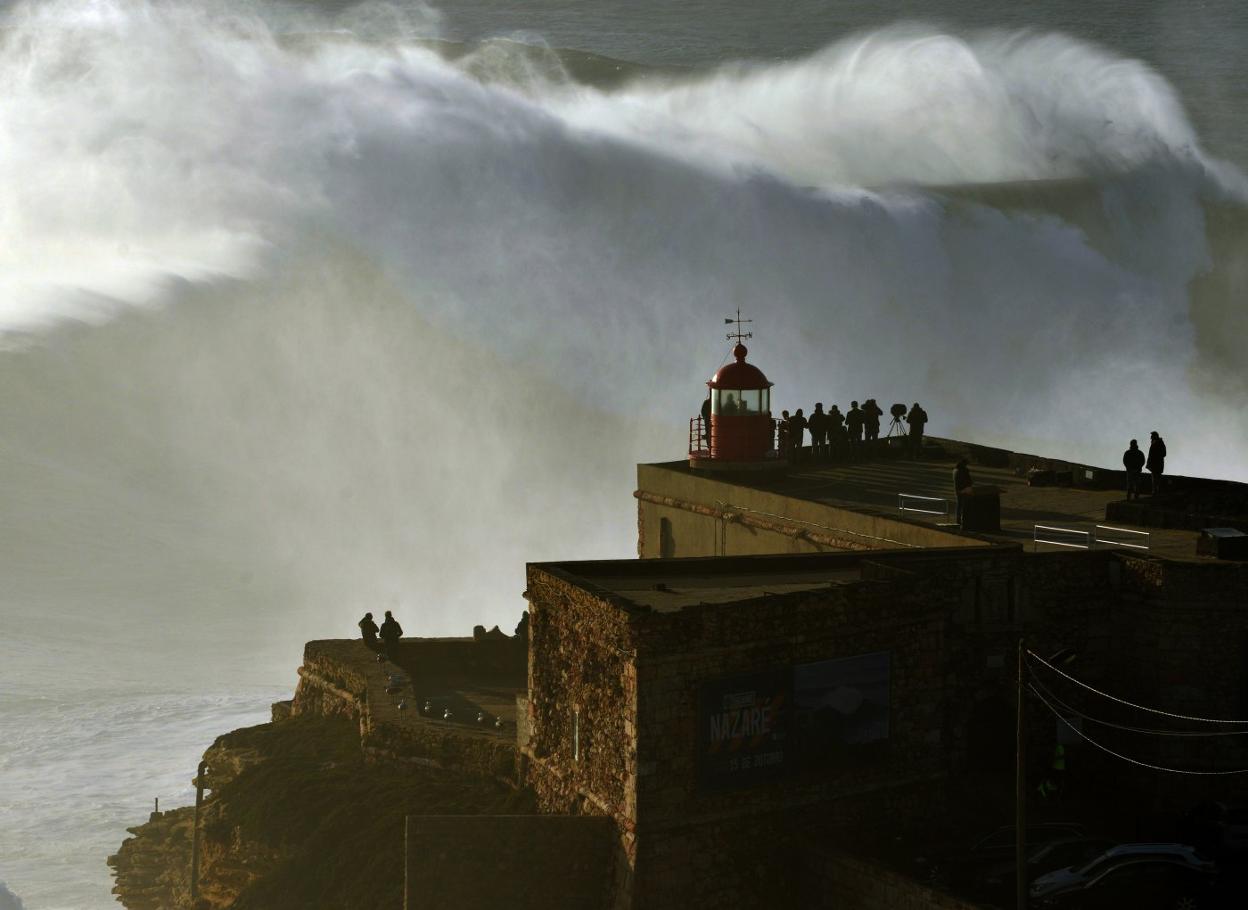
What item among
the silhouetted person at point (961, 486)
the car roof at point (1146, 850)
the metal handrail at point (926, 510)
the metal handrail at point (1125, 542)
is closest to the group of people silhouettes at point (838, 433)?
the metal handrail at point (926, 510)

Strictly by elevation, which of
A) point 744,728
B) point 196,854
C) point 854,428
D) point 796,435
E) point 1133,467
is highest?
point 854,428

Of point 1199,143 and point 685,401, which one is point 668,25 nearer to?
point 1199,143

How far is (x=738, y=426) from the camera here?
3328cm

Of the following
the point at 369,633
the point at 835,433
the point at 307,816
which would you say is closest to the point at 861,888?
the point at 307,816

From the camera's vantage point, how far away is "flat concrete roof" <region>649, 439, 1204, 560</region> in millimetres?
25750

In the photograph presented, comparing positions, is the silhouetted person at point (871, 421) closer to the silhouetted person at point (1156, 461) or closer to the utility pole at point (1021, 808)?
the silhouetted person at point (1156, 461)

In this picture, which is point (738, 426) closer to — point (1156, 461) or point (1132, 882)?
point (1156, 461)

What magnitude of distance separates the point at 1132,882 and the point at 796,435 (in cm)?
1676

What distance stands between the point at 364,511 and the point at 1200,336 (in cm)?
3618

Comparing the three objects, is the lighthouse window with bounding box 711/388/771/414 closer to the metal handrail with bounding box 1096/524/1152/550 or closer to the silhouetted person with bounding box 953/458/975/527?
the silhouetted person with bounding box 953/458/975/527

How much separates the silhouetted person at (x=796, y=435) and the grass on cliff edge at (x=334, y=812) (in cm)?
1022

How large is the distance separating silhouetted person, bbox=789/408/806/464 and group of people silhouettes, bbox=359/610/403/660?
8.21m

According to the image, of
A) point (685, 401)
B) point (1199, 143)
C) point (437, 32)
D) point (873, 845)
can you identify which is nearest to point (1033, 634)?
point (873, 845)

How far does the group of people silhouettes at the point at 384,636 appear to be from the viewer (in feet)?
103
